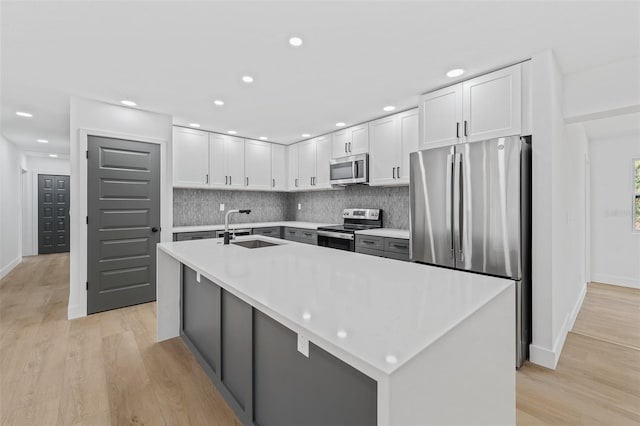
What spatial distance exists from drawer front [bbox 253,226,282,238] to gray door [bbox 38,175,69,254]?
19.6 ft

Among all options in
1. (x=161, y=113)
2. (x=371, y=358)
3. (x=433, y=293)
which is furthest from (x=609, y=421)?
(x=161, y=113)

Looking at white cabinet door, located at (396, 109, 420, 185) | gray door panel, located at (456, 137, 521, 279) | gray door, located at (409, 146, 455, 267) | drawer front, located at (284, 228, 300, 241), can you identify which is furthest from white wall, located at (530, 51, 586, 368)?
drawer front, located at (284, 228, 300, 241)

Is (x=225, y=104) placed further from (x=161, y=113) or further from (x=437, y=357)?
(x=437, y=357)

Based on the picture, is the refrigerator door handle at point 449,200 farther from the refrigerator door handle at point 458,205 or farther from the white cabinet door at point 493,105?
the white cabinet door at point 493,105

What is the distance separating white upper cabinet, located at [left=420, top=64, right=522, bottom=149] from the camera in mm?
2428

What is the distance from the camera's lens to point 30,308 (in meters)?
3.57

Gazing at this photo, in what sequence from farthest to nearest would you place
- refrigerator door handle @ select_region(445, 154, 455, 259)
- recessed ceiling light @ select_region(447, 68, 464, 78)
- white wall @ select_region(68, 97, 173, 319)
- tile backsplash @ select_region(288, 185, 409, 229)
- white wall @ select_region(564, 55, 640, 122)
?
tile backsplash @ select_region(288, 185, 409, 229), white wall @ select_region(68, 97, 173, 319), refrigerator door handle @ select_region(445, 154, 455, 259), recessed ceiling light @ select_region(447, 68, 464, 78), white wall @ select_region(564, 55, 640, 122)

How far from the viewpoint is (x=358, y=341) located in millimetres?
807

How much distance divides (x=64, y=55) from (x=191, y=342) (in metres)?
2.54

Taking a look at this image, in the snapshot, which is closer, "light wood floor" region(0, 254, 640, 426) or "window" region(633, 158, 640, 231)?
"light wood floor" region(0, 254, 640, 426)

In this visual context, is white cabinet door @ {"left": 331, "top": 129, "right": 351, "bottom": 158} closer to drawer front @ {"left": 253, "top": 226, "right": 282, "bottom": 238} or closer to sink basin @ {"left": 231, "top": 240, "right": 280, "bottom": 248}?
drawer front @ {"left": 253, "top": 226, "right": 282, "bottom": 238}

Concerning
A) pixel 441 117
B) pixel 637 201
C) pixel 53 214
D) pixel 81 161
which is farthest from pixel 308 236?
pixel 53 214

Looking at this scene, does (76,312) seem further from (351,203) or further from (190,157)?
(351,203)

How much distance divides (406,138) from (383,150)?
0.36 m
